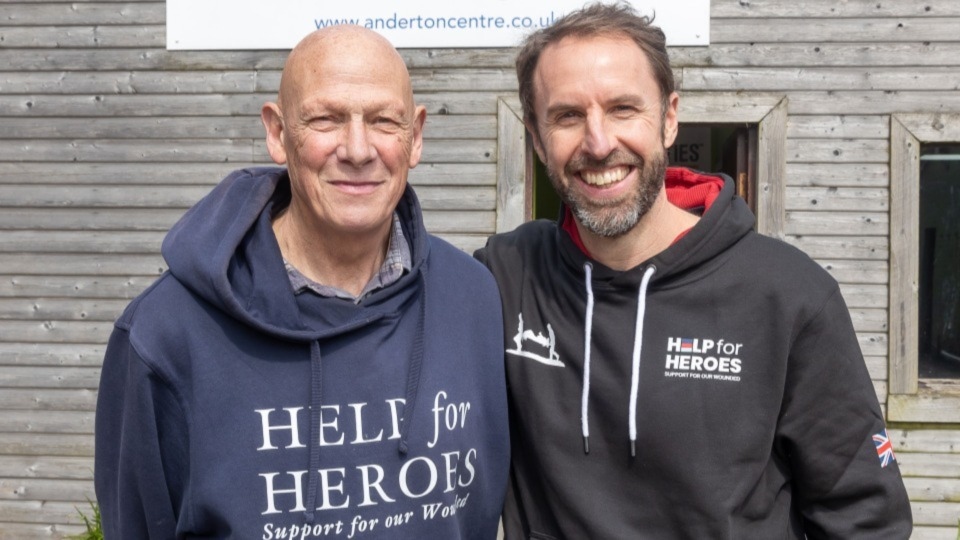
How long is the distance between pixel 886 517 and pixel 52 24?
18.0 ft

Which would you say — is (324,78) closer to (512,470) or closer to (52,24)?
(512,470)

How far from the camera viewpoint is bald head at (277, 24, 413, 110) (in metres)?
1.96

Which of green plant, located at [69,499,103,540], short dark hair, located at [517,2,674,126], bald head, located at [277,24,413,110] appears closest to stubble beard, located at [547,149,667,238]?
short dark hair, located at [517,2,674,126]

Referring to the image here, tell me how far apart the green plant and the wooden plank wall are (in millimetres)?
131

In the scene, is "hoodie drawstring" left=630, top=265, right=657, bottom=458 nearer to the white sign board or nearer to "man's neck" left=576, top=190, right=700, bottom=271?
"man's neck" left=576, top=190, right=700, bottom=271

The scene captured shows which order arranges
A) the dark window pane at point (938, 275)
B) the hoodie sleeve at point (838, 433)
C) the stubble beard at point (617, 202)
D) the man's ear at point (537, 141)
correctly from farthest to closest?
the dark window pane at point (938, 275), the man's ear at point (537, 141), the stubble beard at point (617, 202), the hoodie sleeve at point (838, 433)

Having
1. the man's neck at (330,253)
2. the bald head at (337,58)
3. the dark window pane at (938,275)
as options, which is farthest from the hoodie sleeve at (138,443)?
the dark window pane at (938,275)

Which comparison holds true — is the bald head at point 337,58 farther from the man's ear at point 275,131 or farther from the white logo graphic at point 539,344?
the white logo graphic at point 539,344

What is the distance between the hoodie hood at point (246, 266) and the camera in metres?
1.90

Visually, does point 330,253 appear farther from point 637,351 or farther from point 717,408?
point 717,408

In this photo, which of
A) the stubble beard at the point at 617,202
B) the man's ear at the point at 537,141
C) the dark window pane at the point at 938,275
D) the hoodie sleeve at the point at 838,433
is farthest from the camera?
the dark window pane at the point at 938,275

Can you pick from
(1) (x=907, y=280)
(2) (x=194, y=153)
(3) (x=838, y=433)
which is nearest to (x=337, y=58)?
(3) (x=838, y=433)

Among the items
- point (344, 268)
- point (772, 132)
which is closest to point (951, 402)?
point (772, 132)

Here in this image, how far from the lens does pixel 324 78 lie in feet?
6.43
